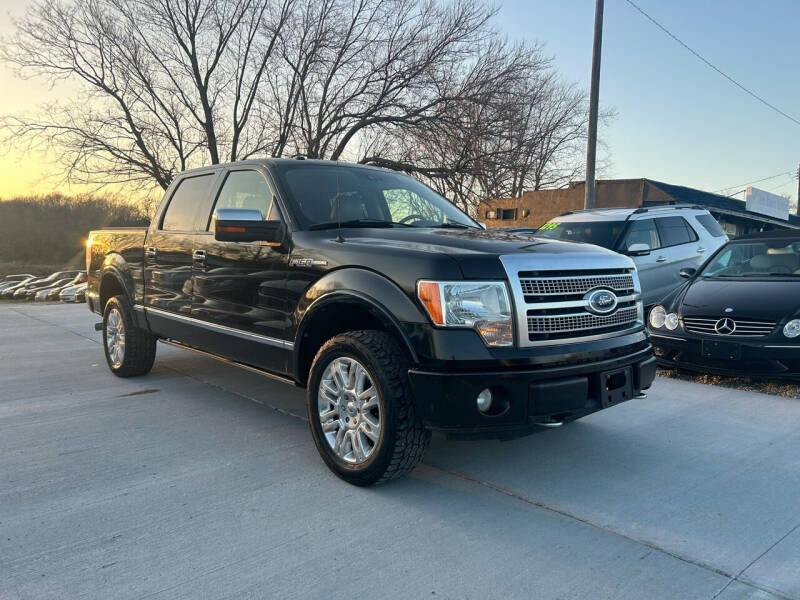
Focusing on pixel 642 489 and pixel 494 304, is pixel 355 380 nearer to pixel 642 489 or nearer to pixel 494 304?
pixel 494 304

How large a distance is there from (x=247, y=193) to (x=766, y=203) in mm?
28856

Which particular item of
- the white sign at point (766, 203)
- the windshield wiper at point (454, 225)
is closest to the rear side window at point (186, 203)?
the windshield wiper at point (454, 225)

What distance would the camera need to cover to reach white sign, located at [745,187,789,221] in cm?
2528

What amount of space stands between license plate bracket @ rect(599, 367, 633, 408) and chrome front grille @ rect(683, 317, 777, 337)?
109 inches

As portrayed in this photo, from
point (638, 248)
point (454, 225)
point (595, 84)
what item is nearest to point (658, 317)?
point (638, 248)

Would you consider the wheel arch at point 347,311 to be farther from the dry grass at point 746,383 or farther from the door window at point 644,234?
the door window at point 644,234

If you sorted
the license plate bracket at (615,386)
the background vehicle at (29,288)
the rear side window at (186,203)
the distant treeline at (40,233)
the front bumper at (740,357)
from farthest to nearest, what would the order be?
the distant treeline at (40,233) → the background vehicle at (29,288) → the front bumper at (740,357) → the rear side window at (186,203) → the license plate bracket at (615,386)

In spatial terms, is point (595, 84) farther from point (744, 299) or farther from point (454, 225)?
point (454, 225)

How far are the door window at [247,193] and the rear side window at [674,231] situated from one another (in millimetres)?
6919

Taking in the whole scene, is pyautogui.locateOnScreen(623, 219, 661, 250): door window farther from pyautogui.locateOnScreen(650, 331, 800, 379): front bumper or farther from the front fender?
the front fender

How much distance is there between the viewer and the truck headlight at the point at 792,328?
17.5 feet

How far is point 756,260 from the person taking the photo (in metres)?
6.77

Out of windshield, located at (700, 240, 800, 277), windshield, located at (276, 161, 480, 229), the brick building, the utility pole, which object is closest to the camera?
windshield, located at (276, 161, 480, 229)

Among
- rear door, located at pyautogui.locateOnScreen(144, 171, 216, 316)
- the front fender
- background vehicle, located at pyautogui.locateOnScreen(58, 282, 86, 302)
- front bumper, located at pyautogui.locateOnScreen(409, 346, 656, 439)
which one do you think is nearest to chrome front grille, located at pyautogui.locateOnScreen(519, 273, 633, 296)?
front bumper, located at pyautogui.locateOnScreen(409, 346, 656, 439)
